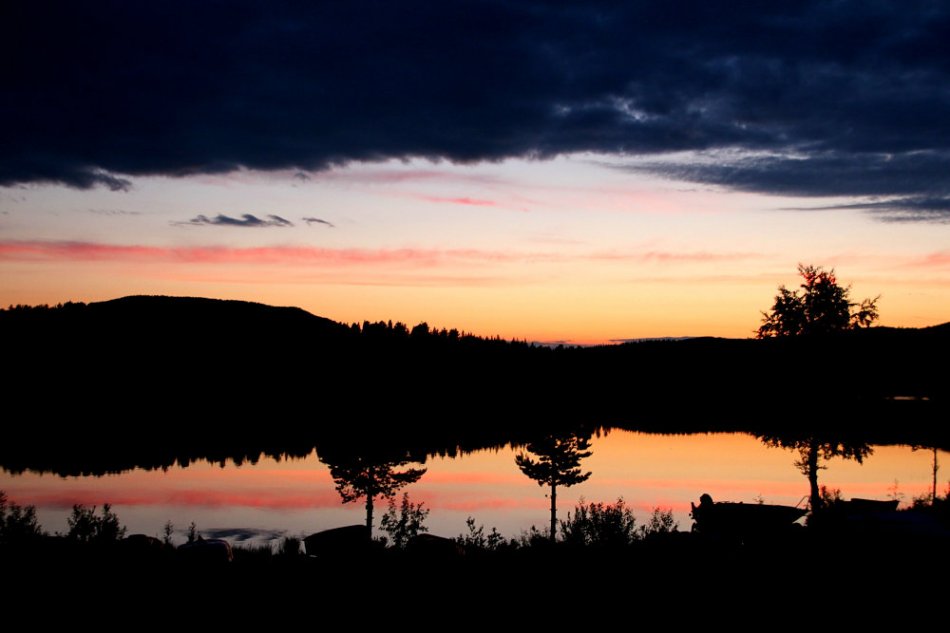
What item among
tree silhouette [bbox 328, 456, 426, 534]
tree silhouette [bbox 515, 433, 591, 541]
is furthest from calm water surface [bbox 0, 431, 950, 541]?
tree silhouette [bbox 328, 456, 426, 534]

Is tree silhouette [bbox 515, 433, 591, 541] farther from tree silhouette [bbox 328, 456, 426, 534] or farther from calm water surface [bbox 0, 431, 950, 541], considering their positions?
tree silhouette [bbox 328, 456, 426, 534]

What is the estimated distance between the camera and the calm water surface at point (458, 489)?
6128 cm

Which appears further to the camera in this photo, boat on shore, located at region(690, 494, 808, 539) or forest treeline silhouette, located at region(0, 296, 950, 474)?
forest treeline silhouette, located at region(0, 296, 950, 474)

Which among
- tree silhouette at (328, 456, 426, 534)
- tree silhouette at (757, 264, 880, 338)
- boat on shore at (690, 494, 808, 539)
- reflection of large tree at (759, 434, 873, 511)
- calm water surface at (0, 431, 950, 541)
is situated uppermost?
tree silhouette at (757, 264, 880, 338)

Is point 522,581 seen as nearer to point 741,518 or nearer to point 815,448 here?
point 741,518

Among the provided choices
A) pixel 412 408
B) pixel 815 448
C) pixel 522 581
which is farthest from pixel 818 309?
pixel 412 408

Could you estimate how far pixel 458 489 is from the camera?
3054 inches

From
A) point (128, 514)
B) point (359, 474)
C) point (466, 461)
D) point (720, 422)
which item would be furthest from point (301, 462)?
point (720, 422)

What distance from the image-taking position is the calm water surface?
201ft

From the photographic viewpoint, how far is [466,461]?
10056 cm

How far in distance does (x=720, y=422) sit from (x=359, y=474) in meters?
98.1

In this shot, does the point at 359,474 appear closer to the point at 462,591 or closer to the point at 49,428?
the point at 462,591

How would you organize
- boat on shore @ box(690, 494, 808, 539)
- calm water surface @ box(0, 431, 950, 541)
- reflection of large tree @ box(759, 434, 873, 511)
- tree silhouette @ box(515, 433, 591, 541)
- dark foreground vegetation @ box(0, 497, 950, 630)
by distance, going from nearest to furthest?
1. dark foreground vegetation @ box(0, 497, 950, 630)
2. boat on shore @ box(690, 494, 808, 539)
3. reflection of large tree @ box(759, 434, 873, 511)
4. calm water surface @ box(0, 431, 950, 541)
5. tree silhouette @ box(515, 433, 591, 541)

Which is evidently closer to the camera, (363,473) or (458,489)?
(363,473)
